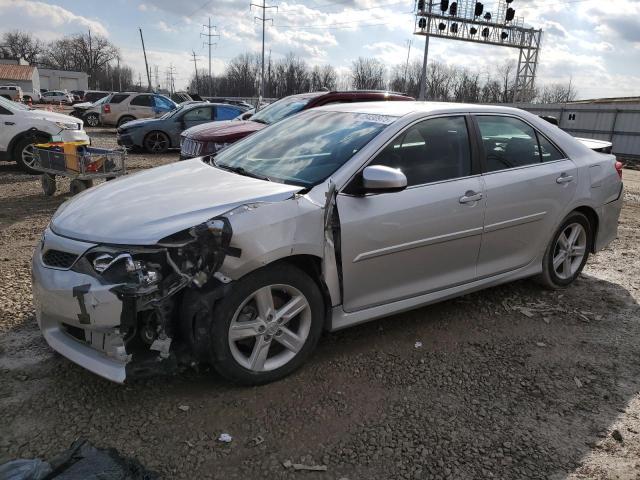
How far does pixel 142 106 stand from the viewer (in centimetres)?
2236

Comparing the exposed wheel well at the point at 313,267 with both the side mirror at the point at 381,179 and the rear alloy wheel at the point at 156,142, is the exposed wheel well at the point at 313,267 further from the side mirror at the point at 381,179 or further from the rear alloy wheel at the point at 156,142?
the rear alloy wheel at the point at 156,142

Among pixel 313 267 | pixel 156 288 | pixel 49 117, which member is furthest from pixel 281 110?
pixel 156 288

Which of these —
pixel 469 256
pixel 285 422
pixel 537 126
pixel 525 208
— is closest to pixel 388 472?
pixel 285 422

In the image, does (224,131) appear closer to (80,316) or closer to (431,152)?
(431,152)

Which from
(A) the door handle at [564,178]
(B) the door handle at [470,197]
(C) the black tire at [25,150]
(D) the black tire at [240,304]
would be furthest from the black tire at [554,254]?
(C) the black tire at [25,150]

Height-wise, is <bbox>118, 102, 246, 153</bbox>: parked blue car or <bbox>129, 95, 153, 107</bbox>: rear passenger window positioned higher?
<bbox>129, 95, 153, 107</bbox>: rear passenger window

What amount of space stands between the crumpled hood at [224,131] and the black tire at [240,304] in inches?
208

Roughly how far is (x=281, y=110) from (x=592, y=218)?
5.89 meters

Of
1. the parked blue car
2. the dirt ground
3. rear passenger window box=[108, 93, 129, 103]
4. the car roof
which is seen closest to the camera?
the dirt ground

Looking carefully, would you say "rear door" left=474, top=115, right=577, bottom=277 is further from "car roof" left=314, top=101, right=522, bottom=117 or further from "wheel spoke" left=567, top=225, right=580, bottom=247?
"wheel spoke" left=567, top=225, right=580, bottom=247

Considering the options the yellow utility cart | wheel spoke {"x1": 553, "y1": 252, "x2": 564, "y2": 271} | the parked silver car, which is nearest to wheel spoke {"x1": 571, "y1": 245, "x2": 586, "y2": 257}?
wheel spoke {"x1": 553, "y1": 252, "x2": 564, "y2": 271}

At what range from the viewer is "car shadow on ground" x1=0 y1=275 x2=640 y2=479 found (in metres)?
2.53

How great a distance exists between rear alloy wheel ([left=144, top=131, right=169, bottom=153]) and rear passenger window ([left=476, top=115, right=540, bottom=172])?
12.2m

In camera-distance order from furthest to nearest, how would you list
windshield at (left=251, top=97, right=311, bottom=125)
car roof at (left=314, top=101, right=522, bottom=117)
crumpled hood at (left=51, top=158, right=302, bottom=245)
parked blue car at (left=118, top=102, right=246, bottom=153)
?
parked blue car at (left=118, top=102, right=246, bottom=153)
windshield at (left=251, top=97, right=311, bottom=125)
car roof at (left=314, top=101, right=522, bottom=117)
crumpled hood at (left=51, top=158, right=302, bottom=245)
